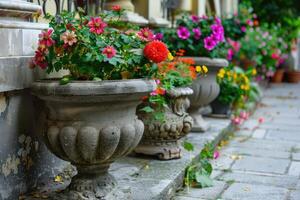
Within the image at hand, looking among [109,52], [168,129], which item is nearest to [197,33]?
[168,129]

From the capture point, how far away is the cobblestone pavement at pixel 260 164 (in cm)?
353

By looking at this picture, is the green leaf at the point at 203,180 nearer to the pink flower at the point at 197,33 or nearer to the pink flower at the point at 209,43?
the pink flower at the point at 209,43

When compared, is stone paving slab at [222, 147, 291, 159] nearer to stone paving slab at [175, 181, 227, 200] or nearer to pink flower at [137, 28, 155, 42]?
stone paving slab at [175, 181, 227, 200]

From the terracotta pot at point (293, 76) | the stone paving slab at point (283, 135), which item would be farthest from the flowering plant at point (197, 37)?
the terracotta pot at point (293, 76)

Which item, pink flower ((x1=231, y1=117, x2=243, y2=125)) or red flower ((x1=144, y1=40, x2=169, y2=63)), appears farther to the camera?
pink flower ((x1=231, y1=117, x2=243, y2=125))

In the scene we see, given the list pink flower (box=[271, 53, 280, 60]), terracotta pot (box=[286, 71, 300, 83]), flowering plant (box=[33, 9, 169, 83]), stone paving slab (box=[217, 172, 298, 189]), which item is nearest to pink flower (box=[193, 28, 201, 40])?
stone paving slab (box=[217, 172, 298, 189])

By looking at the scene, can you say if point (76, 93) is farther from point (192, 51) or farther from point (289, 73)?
point (289, 73)

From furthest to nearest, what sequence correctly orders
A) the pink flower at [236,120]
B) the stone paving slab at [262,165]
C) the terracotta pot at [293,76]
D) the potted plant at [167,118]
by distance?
the terracotta pot at [293,76], the pink flower at [236,120], the stone paving slab at [262,165], the potted plant at [167,118]

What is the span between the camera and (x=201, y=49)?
16.3 feet

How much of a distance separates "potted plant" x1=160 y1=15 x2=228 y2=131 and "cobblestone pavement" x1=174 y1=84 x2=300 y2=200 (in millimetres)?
544

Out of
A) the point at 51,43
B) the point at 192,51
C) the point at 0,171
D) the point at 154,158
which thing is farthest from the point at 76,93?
the point at 192,51

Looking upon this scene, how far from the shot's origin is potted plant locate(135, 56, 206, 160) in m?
3.74

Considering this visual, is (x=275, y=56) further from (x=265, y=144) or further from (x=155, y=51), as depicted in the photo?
(x=155, y=51)

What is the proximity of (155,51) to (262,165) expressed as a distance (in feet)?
6.69
